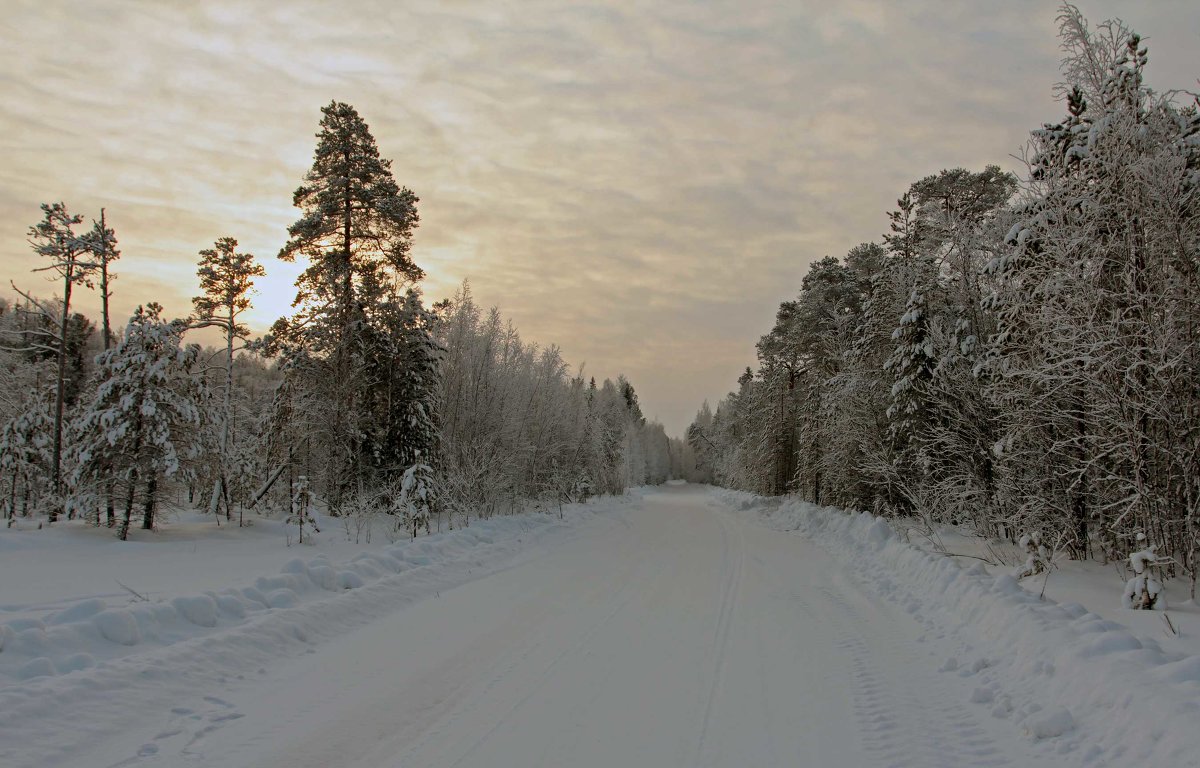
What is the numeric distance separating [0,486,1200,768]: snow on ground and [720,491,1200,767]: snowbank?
0.02 meters

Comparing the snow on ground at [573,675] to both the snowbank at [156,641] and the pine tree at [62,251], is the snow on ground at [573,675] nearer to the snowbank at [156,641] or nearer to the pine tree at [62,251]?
the snowbank at [156,641]

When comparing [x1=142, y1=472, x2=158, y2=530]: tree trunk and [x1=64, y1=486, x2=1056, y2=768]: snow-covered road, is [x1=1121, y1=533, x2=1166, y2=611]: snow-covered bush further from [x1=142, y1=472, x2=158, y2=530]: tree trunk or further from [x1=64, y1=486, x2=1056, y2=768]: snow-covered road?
[x1=142, y1=472, x2=158, y2=530]: tree trunk

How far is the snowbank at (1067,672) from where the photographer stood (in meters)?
4.25

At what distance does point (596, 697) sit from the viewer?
5797 millimetres

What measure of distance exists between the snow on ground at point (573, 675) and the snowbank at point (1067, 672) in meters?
0.02

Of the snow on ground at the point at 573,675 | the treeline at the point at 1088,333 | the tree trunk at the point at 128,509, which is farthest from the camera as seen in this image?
the tree trunk at the point at 128,509

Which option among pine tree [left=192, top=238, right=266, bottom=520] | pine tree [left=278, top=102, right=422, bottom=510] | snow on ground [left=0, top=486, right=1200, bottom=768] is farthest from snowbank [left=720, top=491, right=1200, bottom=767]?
pine tree [left=192, top=238, right=266, bottom=520]

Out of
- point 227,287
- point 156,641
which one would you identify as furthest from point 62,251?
point 156,641

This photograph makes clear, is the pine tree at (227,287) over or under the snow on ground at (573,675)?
over

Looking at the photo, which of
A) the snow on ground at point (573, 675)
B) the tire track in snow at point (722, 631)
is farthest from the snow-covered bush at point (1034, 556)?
the tire track in snow at point (722, 631)

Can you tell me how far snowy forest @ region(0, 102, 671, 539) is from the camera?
1841 cm

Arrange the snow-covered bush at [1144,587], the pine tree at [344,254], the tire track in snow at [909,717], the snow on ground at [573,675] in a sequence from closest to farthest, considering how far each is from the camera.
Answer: the snow on ground at [573,675], the tire track in snow at [909,717], the snow-covered bush at [1144,587], the pine tree at [344,254]

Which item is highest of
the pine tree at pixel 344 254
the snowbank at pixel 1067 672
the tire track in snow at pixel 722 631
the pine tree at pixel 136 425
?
the pine tree at pixel 344 254

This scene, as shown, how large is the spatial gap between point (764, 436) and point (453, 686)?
39.3 meters
